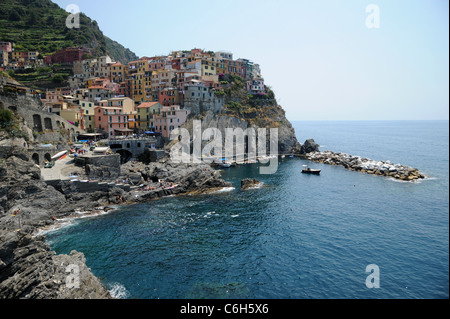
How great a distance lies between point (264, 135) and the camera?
9031 cm

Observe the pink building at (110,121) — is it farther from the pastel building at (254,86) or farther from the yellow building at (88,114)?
the pastel building at (254,86)

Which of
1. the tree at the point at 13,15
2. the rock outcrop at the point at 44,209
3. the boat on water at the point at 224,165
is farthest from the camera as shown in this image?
the tree at the point at 13,15

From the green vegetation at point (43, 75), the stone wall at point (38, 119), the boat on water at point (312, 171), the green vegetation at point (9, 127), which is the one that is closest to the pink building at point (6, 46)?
the green vegetation at point (43, 75)

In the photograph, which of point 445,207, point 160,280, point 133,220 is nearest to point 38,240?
point 160,280

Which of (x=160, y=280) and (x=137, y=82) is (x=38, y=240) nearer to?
(x=160, y=280)

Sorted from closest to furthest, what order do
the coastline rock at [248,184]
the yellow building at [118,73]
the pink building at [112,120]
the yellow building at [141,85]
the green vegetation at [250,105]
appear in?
the coastline rock at [248,184], the pink building at [112,120], the yellow building at [141,85], the green vegetation at [250,105], the yellow building at [118,73]

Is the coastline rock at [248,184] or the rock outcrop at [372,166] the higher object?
the rock outcrop at [372,166]

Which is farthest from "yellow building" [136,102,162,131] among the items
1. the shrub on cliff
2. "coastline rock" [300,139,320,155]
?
"coastline rock" [300,139,320,155]

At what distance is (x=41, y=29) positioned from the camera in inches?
4710

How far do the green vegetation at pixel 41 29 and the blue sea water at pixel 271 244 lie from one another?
330 feet

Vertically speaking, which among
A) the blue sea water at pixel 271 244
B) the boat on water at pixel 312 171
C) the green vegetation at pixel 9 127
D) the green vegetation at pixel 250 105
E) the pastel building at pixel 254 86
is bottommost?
the blue sea water at pixel 271 244

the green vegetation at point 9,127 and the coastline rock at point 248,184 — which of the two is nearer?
the green vegetation at point 9,127

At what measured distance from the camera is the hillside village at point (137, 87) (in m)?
70.6

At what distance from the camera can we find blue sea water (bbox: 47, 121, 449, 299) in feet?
74.7
